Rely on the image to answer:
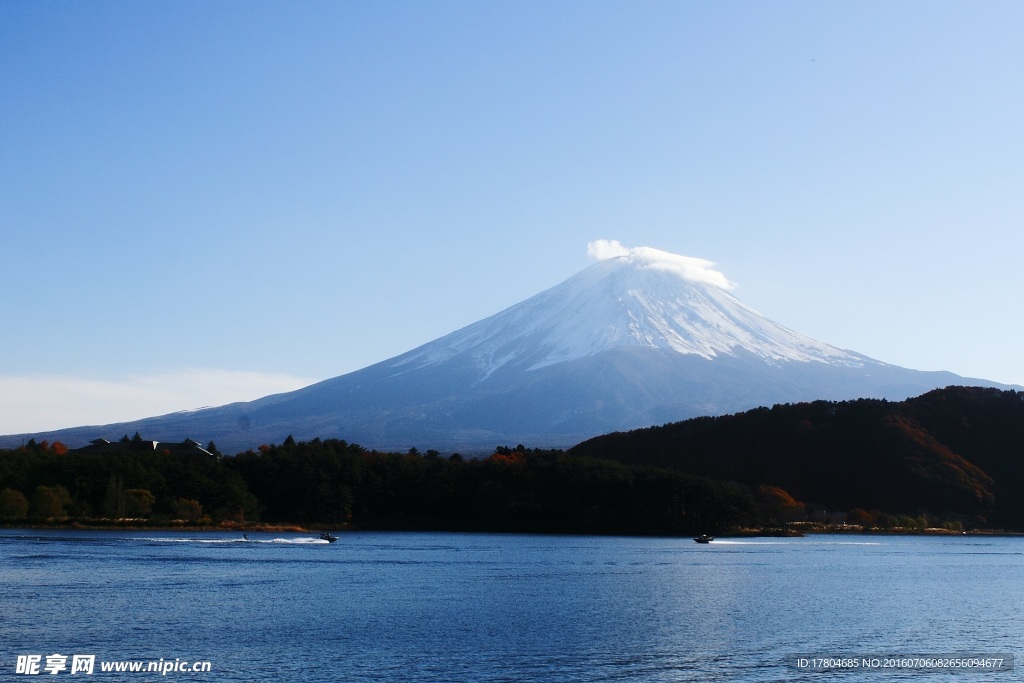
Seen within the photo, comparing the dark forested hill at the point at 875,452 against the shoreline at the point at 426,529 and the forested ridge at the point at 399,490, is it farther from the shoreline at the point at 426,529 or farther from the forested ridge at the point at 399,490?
the forested ridge at the point at 399,490

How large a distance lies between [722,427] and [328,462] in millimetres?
50323

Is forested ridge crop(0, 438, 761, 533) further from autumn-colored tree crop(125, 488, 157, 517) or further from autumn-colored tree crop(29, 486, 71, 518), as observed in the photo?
autumn-colored tree crop(29, 486, 71, 518)

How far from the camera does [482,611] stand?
36.5 m

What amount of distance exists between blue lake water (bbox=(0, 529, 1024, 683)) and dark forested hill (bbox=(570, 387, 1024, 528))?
41140 mm

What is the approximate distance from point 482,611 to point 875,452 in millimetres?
79298

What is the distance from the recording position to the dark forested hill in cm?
10344

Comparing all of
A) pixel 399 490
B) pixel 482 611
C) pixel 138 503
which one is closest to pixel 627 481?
pixel 399 490

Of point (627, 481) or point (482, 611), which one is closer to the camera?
point (482, 611)

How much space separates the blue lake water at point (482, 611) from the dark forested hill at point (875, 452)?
4114 centimetres

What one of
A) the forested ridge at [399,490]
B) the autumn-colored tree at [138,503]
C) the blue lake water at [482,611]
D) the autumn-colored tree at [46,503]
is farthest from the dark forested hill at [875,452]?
the autumn-colored tree at [46,503]

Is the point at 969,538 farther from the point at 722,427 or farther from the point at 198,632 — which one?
the point at 198,632

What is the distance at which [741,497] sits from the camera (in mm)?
86188

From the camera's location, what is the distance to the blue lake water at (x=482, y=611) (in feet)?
88.5

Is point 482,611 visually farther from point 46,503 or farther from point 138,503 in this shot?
point 46,503
